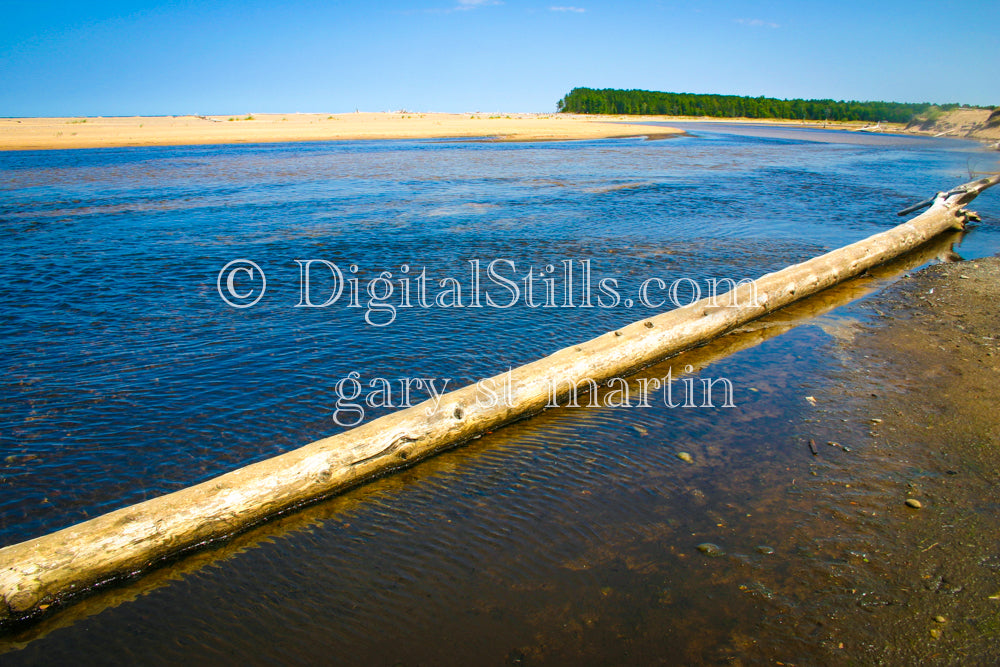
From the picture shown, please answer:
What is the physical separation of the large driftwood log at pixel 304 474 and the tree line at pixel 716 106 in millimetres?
113059

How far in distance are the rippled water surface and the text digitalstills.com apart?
96 millimetres

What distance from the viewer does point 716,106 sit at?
11644 centimetres

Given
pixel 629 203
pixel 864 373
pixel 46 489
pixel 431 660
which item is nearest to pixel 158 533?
pixel 46 489

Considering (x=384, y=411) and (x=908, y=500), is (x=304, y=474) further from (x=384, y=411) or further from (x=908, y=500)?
(x=908, y=500)

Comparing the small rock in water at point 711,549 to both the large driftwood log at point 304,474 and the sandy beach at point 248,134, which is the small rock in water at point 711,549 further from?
the sandy beach at point 248,134

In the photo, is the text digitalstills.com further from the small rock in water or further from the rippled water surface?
the small rock in water

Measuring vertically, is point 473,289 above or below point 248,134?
below

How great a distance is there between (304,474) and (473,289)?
18.1 ft

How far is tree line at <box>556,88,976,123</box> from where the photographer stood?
105 metres

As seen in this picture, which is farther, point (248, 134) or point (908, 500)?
point (248, 134)

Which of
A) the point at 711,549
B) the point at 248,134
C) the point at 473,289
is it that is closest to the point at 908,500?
the point at 711,549

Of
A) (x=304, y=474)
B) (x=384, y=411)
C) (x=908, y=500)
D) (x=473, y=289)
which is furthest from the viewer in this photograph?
(x=473, y=289)

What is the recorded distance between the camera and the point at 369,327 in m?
7.73

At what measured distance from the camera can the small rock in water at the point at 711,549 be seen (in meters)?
3.68
